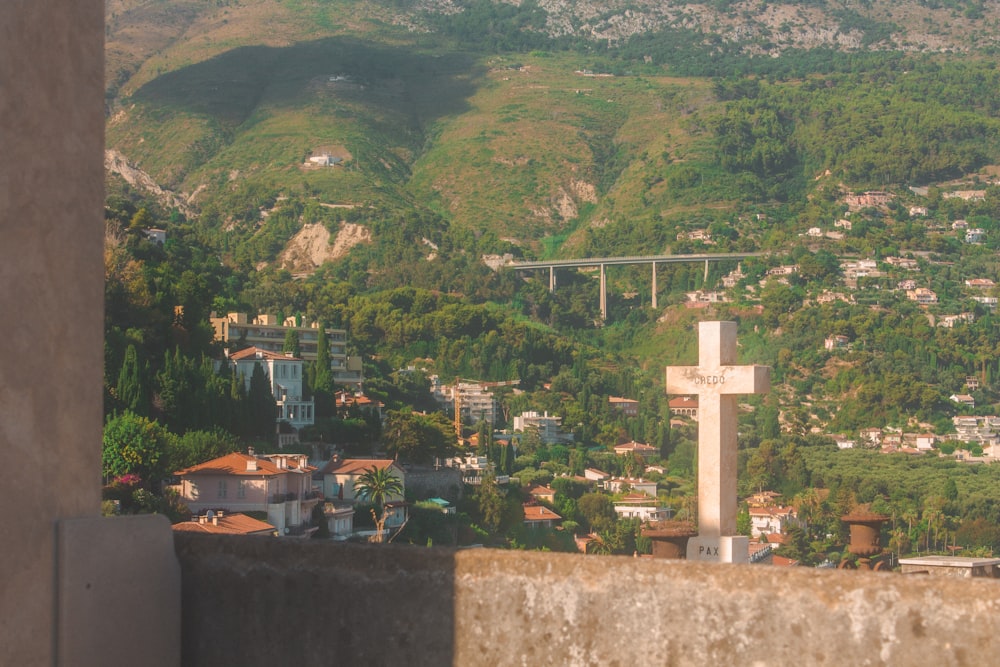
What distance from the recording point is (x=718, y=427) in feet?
29.9

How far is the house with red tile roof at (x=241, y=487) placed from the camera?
42156 mm

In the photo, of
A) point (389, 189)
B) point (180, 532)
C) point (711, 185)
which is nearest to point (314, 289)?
point (389, 189)

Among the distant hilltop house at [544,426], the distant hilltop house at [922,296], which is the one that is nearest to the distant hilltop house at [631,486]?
the distant hilltop house at [544,426]

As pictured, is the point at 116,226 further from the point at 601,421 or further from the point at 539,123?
the point at 539,123

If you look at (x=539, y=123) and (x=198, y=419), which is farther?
(x=539, y=123)

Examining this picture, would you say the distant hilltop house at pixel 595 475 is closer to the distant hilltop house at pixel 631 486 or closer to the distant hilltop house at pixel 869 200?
the distant hilltop house at pixel 631 486

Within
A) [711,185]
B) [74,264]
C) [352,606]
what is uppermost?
[711,185]

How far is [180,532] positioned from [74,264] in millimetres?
830

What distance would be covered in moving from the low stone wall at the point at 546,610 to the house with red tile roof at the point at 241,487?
3832 centimetres

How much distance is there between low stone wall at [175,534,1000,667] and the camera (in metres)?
3.01

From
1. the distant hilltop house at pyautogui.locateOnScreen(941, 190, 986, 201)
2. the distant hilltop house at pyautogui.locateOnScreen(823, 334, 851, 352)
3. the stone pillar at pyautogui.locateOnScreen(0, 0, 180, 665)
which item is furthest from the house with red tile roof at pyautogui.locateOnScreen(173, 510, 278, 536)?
the distant hilltop house at pyautogui.locateOnScreen(941, 190, 986, 201)

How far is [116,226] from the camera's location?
58688mm

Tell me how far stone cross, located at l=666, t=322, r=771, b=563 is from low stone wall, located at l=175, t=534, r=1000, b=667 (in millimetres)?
5304

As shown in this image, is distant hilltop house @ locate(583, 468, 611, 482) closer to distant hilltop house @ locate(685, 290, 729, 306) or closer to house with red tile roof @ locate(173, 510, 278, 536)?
house with red tile roof @ locate(173, 510, 278, 536)
